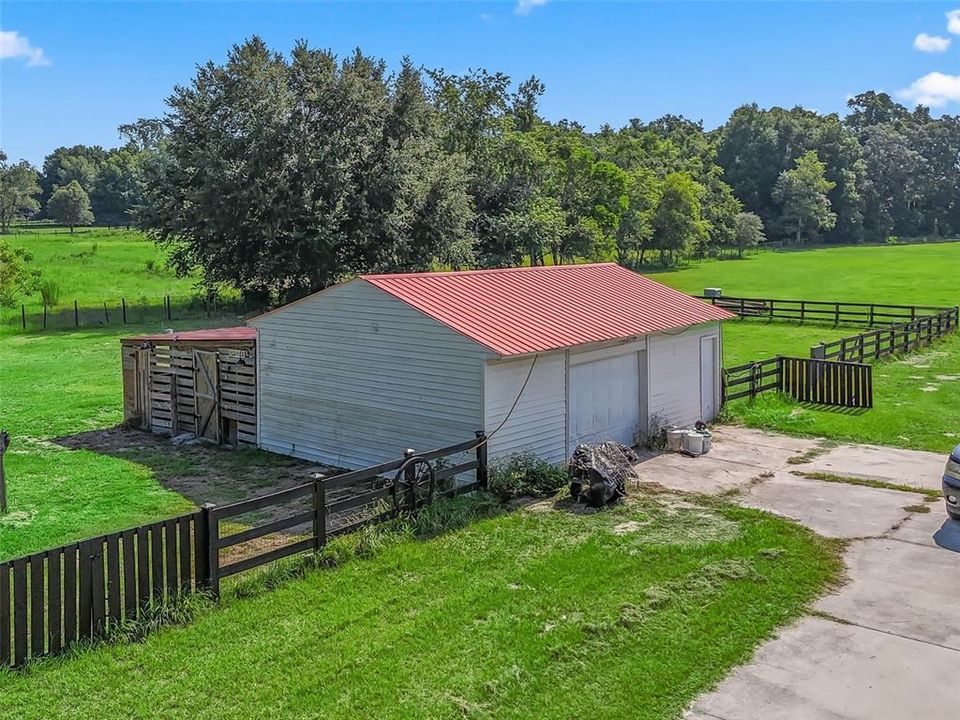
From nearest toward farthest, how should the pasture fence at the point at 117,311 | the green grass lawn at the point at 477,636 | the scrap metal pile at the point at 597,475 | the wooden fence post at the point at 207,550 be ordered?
the green grass lawn at the point at 477,636, the wooden fence post at the point at 207,550, the scrap metal pile at the point at 597,475, the pasture fence at the point at 117,311

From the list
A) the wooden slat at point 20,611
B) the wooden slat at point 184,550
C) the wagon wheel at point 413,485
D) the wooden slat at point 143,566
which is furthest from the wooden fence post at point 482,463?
the wooden slat at point 20,611

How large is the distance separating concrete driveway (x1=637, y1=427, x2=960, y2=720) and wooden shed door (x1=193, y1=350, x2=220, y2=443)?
7.96 m

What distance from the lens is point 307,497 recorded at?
12.1m

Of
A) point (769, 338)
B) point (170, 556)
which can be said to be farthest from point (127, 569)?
point (769, 338)

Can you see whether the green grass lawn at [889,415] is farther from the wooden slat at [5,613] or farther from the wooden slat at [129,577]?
the wooden slat at [5,613]

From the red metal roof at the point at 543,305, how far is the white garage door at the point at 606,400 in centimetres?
65

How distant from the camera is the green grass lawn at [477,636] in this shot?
6.19 m

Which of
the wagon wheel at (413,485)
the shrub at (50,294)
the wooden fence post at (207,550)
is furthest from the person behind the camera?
the shrub at (50,294)

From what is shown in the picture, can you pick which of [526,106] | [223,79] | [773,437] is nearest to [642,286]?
[773,437]

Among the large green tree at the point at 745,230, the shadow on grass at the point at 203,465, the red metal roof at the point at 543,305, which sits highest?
the large green tree at the point at 745,230

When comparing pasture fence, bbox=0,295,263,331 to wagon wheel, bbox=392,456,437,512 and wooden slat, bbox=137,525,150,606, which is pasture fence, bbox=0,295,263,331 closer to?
wagon wheel, bbox=392,456,437,512

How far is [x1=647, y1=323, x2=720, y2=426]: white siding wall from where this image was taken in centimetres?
1490

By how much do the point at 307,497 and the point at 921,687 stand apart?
8.21 m

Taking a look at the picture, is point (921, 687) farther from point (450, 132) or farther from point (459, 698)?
point (450, 132)
